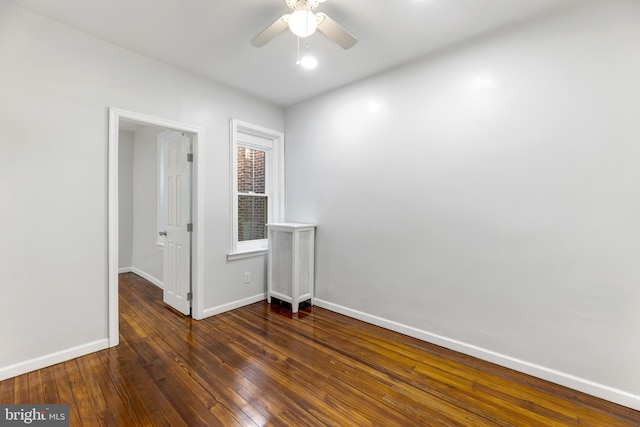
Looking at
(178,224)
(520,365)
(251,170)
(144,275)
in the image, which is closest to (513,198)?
(520,365)

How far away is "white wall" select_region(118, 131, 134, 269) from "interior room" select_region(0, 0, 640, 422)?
3044 mm

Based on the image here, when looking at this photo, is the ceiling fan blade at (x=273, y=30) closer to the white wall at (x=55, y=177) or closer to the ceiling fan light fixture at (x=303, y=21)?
the ceiling fan light fixture at (x=303, y=21)

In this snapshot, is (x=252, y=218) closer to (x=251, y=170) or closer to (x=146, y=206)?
(x=251, y=170)

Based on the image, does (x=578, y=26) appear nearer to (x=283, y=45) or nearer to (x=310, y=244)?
(x=283, y=45)

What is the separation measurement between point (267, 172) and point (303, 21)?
240 centimetres

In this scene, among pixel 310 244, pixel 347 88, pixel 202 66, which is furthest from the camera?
pixel 310 244

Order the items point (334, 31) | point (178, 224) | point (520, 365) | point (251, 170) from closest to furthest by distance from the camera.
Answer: point (334, 31) < point (520, 365) < point (178, 224) < point (251, 170)

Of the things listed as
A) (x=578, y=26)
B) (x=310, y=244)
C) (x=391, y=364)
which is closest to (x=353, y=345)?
(x=391, y=364)

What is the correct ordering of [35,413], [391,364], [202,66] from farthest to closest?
[202,66] < [391,364] < [35,413]

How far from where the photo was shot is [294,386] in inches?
76.9

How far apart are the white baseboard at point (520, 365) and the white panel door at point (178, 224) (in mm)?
2084

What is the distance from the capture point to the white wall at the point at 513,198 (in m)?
1.82

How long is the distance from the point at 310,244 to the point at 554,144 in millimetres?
2523

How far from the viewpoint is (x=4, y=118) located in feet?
6.41
